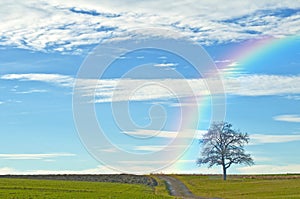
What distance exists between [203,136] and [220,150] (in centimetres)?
497

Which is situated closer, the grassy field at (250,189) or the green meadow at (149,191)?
the grassy field at (250,189)

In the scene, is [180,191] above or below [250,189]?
below

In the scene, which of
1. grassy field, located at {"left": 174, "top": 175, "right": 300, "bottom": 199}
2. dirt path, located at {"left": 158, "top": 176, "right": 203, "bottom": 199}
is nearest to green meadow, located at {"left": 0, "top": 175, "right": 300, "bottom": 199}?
grassy field, located at {"left": 174, "top": 175, "right": 300, "bottom": 199}

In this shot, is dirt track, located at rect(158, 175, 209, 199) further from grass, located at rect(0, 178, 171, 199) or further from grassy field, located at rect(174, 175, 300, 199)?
grass, located at rect(0, 178, 171, 199)

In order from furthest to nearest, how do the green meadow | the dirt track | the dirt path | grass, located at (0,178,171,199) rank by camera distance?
the dirt path
grass, located at (0,178,171,199)
the green meadow
the dirt track

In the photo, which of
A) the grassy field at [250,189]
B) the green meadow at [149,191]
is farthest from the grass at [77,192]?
the grassy field at [250,189]

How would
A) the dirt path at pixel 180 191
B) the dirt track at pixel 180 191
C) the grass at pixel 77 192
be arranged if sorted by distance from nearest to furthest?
the dirt track at pixel 180 191
the grass at pixel 77 192
the dirt path at pixel 180 191

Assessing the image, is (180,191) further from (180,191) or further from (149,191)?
(149,191)

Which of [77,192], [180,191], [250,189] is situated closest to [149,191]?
[180,191]

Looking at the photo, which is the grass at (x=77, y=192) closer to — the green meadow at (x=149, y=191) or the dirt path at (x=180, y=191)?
the green meadow at (x=149, y=191)

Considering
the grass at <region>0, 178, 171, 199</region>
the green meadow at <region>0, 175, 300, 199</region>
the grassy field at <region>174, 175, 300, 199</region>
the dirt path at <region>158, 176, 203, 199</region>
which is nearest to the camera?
the grassy field at <region>174, 175, 300, 199</region>

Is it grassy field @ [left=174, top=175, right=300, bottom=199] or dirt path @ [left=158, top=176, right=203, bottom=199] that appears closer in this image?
grassy field @ [left=174, top=175, right=300, bottom=199]

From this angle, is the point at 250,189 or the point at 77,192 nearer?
the point at 77,192

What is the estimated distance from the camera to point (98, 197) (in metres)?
63.7
